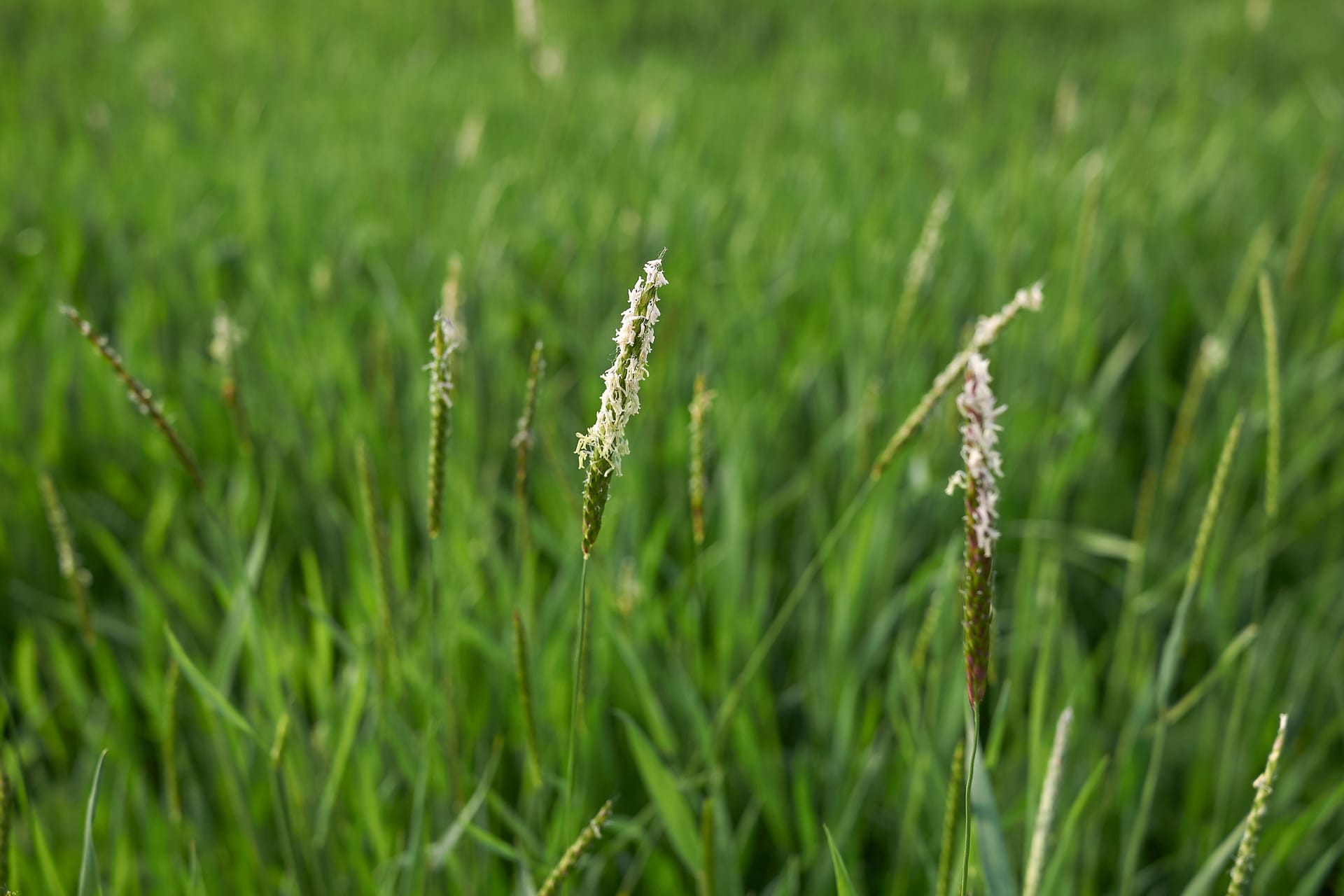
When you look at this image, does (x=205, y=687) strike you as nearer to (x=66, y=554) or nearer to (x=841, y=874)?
(x=66, y=554)

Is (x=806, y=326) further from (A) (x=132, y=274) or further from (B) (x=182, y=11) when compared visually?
(B) (x=182, y=11)

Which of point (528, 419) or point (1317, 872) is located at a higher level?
point (528, 419)

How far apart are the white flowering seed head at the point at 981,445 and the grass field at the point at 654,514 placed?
0.33 m

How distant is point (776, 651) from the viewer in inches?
65.7

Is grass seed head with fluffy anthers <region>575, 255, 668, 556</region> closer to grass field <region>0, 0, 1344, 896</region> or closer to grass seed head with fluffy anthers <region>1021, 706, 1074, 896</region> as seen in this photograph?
grass field <region>0, 0, 1344, 896</region>

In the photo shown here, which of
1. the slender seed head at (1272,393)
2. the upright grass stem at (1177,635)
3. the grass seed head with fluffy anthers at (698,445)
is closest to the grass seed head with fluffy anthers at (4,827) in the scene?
the grass seed head with fluffy anthers at (698,445)

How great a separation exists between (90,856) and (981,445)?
76cm

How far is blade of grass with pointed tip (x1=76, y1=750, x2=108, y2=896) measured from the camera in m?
0.73

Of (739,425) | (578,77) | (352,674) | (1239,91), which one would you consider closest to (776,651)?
(739,425)

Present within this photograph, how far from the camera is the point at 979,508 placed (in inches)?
20.4

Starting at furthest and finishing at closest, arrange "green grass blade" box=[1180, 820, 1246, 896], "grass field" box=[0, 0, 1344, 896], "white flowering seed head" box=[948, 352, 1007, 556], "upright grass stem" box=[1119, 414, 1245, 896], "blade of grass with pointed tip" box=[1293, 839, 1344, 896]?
"grass field" box=[0, 0, 1344, 896] < "blade of grass with pointed tip" box=[1293, 839, 1344, 896] < "green grass blade" box=[1180, 820, 1246, 896] < "upright grass stem" box=[1119, 414, 1245, 896] < "white flowering seed head" box=[948, 352, 1007, 556]

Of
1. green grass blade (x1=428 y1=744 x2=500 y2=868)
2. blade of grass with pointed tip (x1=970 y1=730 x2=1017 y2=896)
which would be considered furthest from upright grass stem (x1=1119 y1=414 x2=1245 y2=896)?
green grass blade (x1=428 y1=744 x2=500 y2=868)

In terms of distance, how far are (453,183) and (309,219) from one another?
0.50 metres

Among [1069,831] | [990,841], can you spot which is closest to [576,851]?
[990,841]
